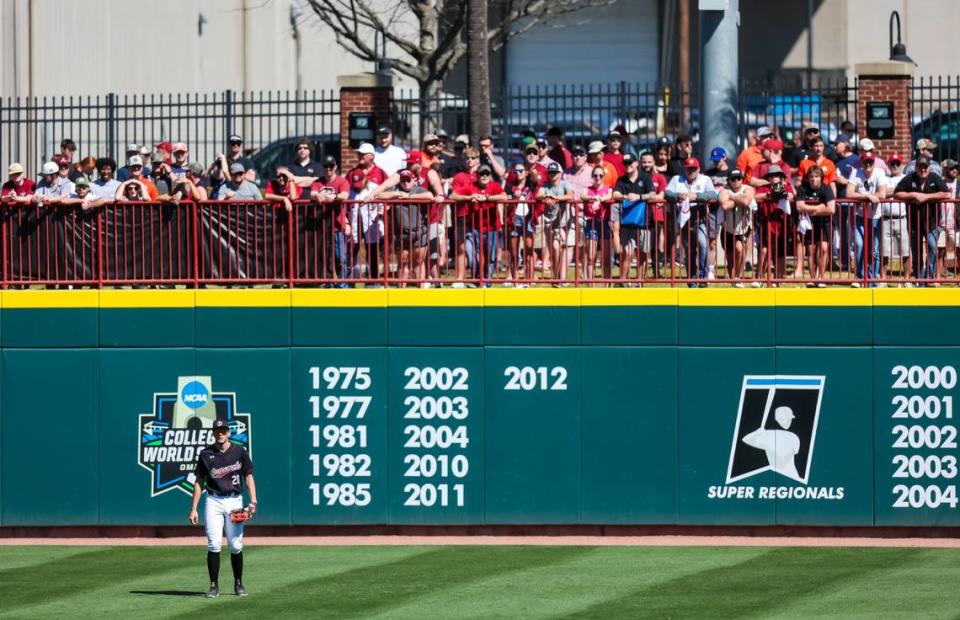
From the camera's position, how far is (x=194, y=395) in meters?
21.4

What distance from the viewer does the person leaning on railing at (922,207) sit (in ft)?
65.7

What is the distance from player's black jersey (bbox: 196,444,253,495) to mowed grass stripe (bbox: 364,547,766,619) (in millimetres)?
2225

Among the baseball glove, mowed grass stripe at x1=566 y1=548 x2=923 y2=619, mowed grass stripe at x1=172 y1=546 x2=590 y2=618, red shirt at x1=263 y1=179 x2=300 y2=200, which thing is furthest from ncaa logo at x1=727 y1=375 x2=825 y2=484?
the baseball glove

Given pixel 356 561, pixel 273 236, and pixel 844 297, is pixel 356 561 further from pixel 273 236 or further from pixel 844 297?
pixel 844 297

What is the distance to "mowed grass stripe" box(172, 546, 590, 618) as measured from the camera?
16.3 meters

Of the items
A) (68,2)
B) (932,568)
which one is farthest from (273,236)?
(68,2)

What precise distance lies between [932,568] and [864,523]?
2434mm

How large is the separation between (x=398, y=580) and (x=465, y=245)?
16.1 feet

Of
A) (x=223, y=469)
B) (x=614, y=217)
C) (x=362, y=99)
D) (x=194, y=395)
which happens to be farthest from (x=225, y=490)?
(x=362, y=99)

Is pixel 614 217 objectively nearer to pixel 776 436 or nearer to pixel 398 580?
pixel 776 436

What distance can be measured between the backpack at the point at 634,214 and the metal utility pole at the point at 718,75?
116 inches

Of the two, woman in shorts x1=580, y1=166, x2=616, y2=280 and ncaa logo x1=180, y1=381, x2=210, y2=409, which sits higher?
woman in shorts x1=580, y1=166, x2=616, y2=280

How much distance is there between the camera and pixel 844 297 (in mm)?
20562

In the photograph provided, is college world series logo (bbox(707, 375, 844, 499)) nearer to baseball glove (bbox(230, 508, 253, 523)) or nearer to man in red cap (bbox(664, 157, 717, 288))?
man in red cap (bbox(664, 157, 717, 288))
